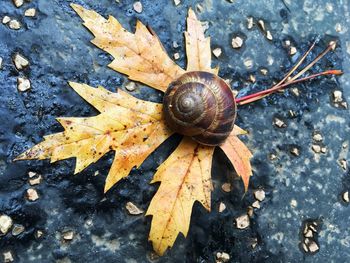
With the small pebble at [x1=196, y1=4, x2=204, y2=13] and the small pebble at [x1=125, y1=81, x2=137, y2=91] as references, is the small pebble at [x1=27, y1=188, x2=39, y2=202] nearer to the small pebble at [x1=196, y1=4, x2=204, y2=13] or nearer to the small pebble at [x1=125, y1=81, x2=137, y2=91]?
the small pebble at [x1=125, y1=81, x2=137, y2=91]

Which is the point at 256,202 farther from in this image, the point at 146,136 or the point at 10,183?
the point at 10,183

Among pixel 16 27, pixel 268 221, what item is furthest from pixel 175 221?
pixel 16 27

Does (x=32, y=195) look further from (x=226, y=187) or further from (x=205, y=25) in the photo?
(x=205, y=25)

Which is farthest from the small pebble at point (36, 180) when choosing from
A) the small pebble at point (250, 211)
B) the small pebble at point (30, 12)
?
the small pebble at point (250, 211)

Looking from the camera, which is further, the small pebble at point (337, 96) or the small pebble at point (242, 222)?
the small pebble at point (337, 96)

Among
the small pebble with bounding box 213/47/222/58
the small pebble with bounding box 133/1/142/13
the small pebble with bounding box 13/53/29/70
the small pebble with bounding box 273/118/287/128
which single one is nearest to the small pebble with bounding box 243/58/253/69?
the small pebble with bounding box 213/47/222/58

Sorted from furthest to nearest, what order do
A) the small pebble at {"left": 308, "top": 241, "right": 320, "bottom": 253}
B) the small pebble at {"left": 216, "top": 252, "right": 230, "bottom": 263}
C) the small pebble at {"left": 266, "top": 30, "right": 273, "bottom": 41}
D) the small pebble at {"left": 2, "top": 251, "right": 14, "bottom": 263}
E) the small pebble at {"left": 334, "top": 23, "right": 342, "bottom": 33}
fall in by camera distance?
the small pebble at {"left": 334, "top": 23, "right": 342, "bottom": 33}, the small pebble at {"left": 266, "top": 30, "right": 273, "bottom": 41}, the small pebble at {"left": 308, "top": 241, "right": 320, "bottom": 253}, the small pebble at {"left": 216, "top": 252, "right": 230, "bottom": 263}, the small pebble at {"left": 2, "top": 251, "right": 14, "bottom": 263}

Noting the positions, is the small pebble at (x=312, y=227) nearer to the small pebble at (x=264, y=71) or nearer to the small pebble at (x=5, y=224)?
the small pebble at (x=264, y=71)
